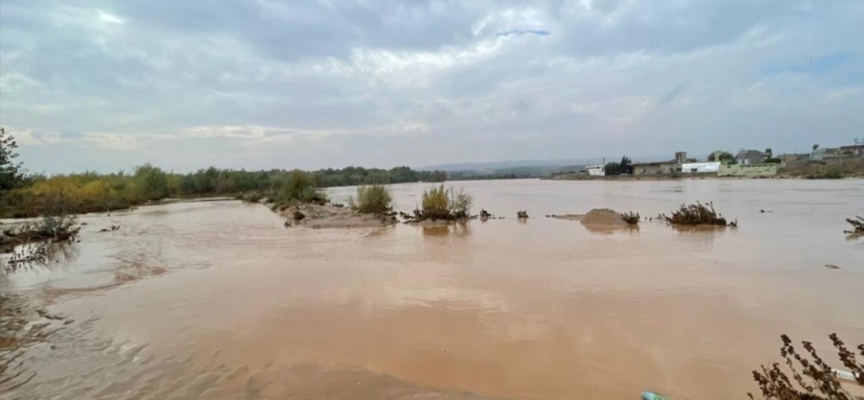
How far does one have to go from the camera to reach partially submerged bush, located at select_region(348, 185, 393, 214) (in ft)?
58.7

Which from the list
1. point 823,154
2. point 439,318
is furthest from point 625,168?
point 439,318

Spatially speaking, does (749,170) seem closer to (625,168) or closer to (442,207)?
(625,168)

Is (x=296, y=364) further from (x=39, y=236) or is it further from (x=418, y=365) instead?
(x=39, y=236)

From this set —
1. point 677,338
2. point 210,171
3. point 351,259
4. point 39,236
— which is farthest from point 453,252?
point 210,171

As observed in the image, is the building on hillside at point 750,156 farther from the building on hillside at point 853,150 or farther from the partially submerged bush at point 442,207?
the partially submerged bush at point 442,207

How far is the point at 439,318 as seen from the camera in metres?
4.97

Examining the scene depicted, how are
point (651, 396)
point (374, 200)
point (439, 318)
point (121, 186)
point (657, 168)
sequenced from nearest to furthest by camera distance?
point (651, 396) < point (439, 318) < point (374, 200) < point (121, 186) < point (657, 168)

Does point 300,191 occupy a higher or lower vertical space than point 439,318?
higher

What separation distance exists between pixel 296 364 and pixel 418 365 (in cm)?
105

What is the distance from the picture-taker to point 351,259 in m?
9.05

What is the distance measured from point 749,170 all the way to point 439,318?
6393 cm

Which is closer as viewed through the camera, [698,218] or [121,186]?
[698,218]

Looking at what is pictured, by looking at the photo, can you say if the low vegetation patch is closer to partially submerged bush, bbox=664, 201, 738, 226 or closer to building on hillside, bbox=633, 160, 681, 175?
partially submerged bush, bbox=664, 201, 738, 226

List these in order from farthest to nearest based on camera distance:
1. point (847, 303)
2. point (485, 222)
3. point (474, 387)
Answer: point (485, 222)
point (847, 303)
point (474, 387)
